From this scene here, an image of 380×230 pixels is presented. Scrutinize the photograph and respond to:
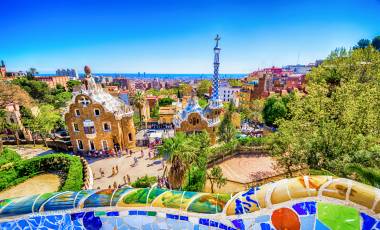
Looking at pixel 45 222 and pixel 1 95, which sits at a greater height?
pixel 1 95

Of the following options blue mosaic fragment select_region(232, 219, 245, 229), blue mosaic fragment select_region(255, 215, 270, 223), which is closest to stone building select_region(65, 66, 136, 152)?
blue mosaic fragment select_region(232, 219, 245, 229)

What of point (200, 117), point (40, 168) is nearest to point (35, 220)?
point (40, 168)

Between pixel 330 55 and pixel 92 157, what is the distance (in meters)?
33.2

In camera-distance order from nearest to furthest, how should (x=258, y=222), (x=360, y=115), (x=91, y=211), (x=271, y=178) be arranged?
(x=258, y=222)
(x=91, y=211)
(x=360, y=115)
(x=271, y=178)

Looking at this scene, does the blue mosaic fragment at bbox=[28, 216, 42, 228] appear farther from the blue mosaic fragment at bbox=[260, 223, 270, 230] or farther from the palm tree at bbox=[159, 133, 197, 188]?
the palm tree at bbox=[159, 133, 197, 188]

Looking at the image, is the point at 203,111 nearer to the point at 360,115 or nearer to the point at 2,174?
the point at 360,115

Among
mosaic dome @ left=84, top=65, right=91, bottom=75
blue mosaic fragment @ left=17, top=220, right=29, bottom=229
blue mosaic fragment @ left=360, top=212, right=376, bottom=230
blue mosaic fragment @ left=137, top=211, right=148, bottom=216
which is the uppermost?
mosaic dome @ left=84, top=65, right=91, bottom=75

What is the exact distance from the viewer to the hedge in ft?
62.3

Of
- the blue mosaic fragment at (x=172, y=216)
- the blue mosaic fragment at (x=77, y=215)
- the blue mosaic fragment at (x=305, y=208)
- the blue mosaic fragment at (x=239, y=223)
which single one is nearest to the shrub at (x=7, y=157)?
A: the blue mosaic fragment at (x=77, y=215)

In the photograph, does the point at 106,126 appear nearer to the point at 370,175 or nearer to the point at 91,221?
the point at 91,221

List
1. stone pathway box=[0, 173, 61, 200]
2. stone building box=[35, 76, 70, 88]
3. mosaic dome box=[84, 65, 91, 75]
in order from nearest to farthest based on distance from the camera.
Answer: stone pathway box=[0, 173, 61, 200]
mosaic dome box=[84, 65, 91, 75]
stone building box=[35, 76, 70, 88]

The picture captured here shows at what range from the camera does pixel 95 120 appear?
26.9 metres

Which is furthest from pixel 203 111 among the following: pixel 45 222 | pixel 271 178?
pixel 45 222

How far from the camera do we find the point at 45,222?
5.49m
